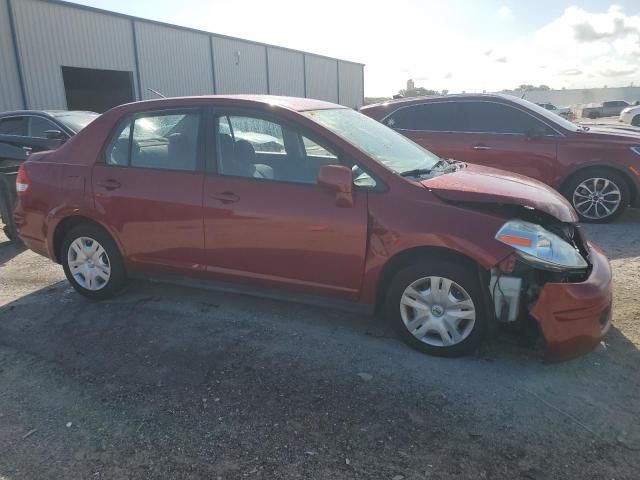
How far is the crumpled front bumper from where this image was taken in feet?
9.86

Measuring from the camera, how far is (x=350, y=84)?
37.9m

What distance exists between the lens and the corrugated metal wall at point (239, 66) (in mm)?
25094

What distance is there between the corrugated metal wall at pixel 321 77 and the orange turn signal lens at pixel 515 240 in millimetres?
29679

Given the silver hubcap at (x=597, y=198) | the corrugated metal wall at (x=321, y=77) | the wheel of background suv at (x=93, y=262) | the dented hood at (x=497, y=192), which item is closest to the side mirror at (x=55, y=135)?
the wheel of background suv at (x=93, y=262)

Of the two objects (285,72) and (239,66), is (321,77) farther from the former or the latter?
(239,66)

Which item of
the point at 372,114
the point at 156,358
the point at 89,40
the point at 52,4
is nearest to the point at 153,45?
the point at 89,40

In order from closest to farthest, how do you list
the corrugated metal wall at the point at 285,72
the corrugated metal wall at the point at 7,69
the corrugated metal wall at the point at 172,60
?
the corrugated metal wall at the point at 7,69, the corrugated metal wall at the point at 172,60, the corrugated metal wall at the point at 285,72

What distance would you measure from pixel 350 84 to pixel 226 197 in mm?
36066

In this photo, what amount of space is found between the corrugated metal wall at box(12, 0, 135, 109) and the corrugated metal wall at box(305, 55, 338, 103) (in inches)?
556

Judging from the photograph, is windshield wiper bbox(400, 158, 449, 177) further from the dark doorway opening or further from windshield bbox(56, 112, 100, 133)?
the dark doorway opening

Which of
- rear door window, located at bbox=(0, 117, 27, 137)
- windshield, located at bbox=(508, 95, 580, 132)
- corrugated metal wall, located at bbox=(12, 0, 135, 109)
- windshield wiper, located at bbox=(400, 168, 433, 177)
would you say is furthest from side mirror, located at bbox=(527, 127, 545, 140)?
corrugated metal wall, located at bbox=(12, 0, 135, 109)

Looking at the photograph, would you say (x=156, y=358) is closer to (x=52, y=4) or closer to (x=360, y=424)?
(x=360, y=424)

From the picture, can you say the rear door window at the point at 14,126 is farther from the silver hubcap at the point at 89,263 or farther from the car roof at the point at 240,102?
the car roof at the point at 240,102

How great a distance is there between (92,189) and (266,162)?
160cm
